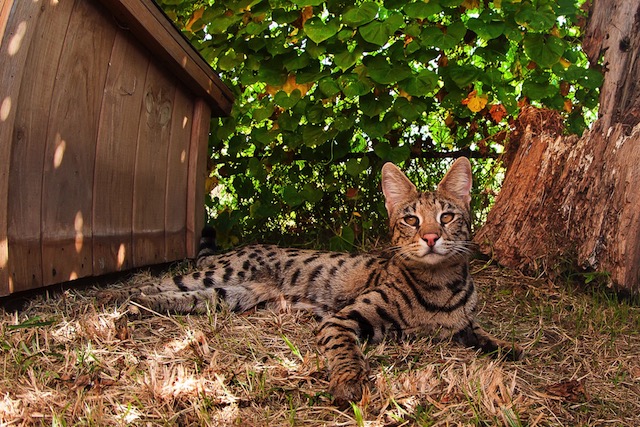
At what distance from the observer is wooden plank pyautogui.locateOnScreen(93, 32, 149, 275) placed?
381 centimetres

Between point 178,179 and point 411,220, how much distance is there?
82.3 inches

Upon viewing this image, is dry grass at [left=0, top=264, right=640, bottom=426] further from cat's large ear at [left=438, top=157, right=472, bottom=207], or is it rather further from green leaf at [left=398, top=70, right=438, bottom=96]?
green leaf at [left=398, top=70, right=438, bottom=96]

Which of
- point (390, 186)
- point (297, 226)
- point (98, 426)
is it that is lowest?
point (98, 426)

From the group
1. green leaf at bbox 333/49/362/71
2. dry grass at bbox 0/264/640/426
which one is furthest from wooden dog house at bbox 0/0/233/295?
green leaf at bbox 333/49/362/71

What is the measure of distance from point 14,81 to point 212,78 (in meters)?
2.04

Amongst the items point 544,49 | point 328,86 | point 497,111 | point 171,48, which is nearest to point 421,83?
point 328,86

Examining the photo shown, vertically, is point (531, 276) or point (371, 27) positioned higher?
point (371, 27)

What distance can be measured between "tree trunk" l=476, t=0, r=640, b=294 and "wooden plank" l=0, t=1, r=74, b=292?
3241mm

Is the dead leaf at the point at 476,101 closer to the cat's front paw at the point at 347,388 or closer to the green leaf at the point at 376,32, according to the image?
the green leaf at the point at 376,32

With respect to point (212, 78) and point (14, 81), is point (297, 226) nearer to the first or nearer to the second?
point (212, 78)

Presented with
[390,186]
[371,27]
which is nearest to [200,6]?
[371,27]

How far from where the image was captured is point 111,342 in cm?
291

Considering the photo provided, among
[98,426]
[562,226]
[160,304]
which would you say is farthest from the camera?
[562,226]

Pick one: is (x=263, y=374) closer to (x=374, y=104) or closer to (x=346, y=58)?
(x=346, y=58)
